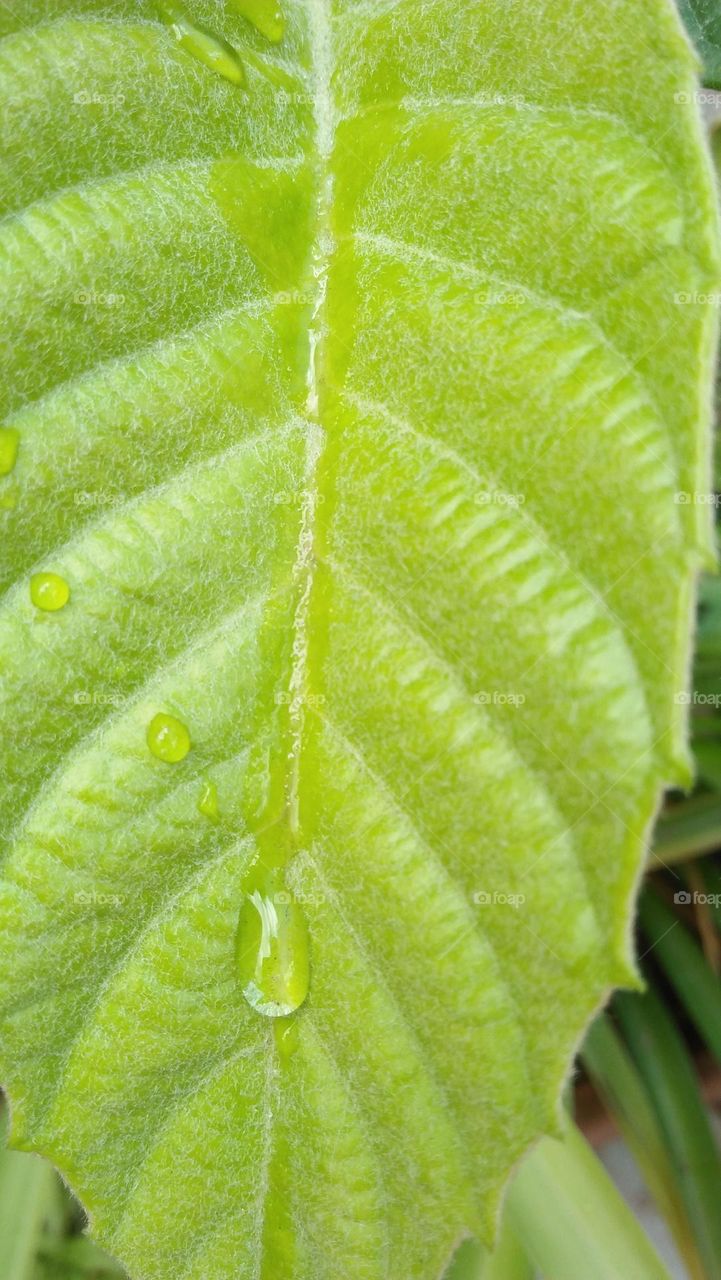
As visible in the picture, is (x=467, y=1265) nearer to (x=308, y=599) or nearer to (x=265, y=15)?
(x=308, y=599)

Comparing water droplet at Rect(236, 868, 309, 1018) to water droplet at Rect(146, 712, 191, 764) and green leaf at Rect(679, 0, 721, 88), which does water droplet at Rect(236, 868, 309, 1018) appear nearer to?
water droplet at Rect(146, 712, 191, 764)

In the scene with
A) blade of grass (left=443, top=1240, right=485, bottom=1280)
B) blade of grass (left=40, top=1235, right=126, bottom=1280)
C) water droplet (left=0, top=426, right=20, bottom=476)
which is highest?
water droplet (left=0, top=426, right=20, bottom=476)

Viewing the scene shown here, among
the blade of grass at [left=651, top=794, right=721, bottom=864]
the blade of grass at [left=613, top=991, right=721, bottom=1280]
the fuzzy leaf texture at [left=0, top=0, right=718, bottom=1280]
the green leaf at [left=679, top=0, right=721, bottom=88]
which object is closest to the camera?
the fuzzy leaf texture at [left=0, top=0, right=718, bottom=1280]

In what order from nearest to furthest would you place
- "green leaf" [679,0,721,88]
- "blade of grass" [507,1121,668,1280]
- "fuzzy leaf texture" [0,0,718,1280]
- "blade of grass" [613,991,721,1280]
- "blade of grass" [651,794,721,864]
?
"fuzzy leaf texture" [0,0,718,1280], "green leaf" [679,0,721,88], "blade of grass" [507,1121,668,1280], "blade of grass" [613,991,721,1280], "blade of grass" [651,794,721,864]

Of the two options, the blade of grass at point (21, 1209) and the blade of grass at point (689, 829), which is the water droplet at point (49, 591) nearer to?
the blade of grass at point (21, 1209)

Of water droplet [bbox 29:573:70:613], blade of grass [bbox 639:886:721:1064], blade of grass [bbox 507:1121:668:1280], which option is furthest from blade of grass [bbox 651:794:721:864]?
water droplet [bbox 29:573:70:613]

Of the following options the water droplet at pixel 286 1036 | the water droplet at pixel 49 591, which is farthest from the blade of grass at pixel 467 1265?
the water droplet at pixel 49 591

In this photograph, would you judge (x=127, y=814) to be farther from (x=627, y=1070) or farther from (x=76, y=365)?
(x=627, y=1070)

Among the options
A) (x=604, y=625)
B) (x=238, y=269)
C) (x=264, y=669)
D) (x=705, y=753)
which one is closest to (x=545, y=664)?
(x=604, y=625)

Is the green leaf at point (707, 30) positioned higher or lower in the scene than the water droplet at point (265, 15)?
lower
